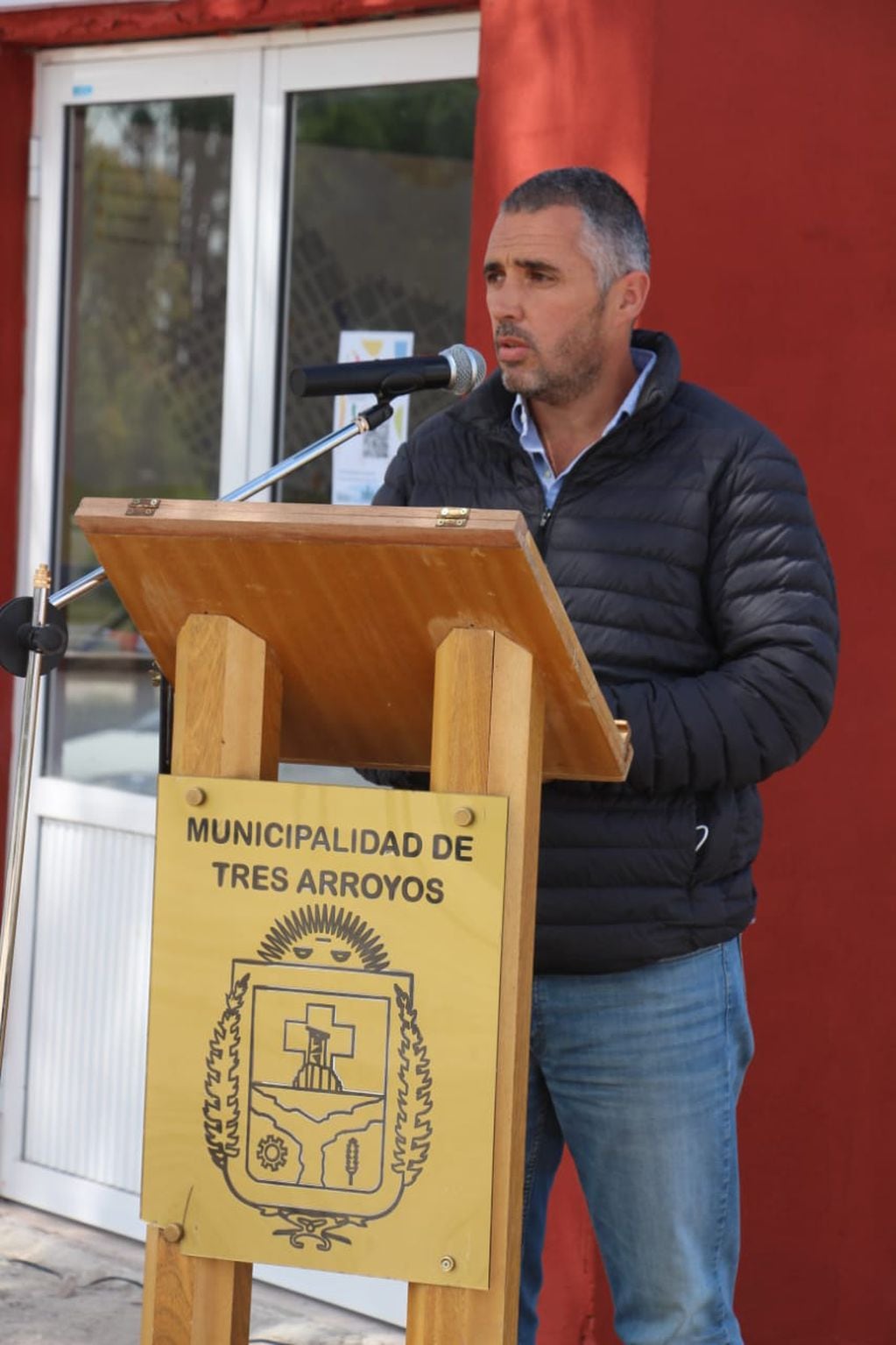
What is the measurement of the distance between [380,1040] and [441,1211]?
0.62 feet

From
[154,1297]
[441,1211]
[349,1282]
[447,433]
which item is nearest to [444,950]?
[441,1211]

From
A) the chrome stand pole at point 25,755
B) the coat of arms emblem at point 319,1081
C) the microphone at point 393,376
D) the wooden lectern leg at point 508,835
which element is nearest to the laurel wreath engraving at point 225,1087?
the coat of arms emblem at point 319,1081

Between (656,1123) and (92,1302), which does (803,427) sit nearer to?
(656,1123)

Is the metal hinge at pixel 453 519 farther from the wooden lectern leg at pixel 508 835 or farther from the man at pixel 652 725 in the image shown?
the man at pixel 652 725

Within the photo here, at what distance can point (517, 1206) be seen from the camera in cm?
207

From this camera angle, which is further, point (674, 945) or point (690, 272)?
point (690, 272)

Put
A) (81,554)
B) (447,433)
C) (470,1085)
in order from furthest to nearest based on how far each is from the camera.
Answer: (81,554) → (447,433) → (470,1085)

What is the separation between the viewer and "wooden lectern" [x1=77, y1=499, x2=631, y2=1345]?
1935 millimetres

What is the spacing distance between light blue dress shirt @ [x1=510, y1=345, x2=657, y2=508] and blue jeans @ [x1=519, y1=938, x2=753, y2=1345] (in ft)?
2.22

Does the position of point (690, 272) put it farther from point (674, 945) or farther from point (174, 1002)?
point (174, 1002)

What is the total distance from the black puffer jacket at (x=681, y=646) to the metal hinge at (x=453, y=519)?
0.60m

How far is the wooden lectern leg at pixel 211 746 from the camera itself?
2.11 meters

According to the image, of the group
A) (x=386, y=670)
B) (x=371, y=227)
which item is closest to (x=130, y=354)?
(x=371, y=227)

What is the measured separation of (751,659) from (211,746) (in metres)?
0.76
